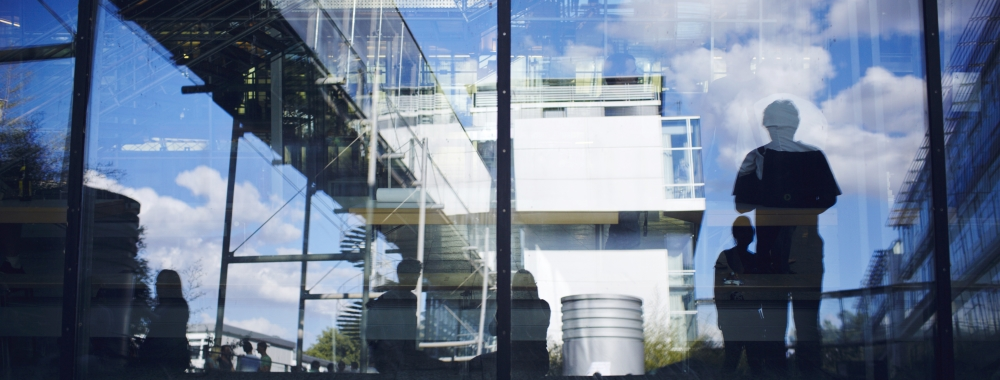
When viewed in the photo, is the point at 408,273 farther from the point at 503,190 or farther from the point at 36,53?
the point at 36,53

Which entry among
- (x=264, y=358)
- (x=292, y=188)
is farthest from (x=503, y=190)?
(x=264, y=358)

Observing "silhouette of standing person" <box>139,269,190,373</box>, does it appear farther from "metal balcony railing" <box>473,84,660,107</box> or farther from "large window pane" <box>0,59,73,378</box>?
"metal balcony railing" <box>473,84,660,107</box>

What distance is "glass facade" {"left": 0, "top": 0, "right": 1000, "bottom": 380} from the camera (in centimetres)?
336

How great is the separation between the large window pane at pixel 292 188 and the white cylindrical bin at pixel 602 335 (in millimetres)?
385

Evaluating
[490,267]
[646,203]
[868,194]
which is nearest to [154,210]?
[490,267]

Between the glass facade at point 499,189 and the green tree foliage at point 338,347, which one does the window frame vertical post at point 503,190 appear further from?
the green tree foliage at point 338,347

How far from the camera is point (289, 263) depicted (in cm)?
352

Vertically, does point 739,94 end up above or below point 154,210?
above

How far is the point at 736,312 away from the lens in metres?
3.42

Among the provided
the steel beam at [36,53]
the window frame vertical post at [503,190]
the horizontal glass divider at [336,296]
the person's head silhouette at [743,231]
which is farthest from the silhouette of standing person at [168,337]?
the person's head silhouette at [743,231]

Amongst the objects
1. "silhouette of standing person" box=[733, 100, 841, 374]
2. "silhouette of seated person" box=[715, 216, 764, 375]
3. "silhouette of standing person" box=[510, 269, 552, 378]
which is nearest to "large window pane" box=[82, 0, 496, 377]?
"silhouette of standing person" box=[510, 269, 552, 378]

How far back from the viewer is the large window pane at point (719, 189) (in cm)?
336

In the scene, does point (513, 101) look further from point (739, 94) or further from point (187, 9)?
point (187, 9)

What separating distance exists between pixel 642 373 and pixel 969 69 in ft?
6.80
